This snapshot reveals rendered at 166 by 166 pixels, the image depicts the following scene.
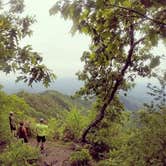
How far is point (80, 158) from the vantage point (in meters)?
16.5

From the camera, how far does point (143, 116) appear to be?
10562mm

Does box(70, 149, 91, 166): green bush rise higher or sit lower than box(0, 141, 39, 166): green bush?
higher

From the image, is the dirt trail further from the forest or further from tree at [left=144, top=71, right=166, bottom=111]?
tree at [left=144, top=71, right=166, bottom=111]

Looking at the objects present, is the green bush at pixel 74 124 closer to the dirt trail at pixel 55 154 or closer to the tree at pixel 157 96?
the dirt trail at pixel 55 154

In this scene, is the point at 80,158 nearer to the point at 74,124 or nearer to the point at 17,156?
Result: the point at 17,156

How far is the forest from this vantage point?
714 cm

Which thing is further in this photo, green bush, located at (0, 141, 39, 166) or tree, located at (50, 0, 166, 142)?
green bush, located at (0, 141, 39, 166)

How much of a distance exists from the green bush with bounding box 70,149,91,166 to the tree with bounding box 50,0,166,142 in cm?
163

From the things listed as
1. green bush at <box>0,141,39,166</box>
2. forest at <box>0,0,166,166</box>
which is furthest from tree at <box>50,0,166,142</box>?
green bush at <box>0,141,39,166</box>

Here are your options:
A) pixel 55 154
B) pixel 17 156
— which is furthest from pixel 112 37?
pixel 55 154

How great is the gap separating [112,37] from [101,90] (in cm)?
908

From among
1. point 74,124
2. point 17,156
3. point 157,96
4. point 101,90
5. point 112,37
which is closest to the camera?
point 112,37

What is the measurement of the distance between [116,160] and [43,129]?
21.4ft

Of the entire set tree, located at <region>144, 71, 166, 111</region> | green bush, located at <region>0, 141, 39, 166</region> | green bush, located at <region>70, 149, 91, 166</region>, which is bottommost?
green bush, located at <region>0, 141, 39, 166</region>
